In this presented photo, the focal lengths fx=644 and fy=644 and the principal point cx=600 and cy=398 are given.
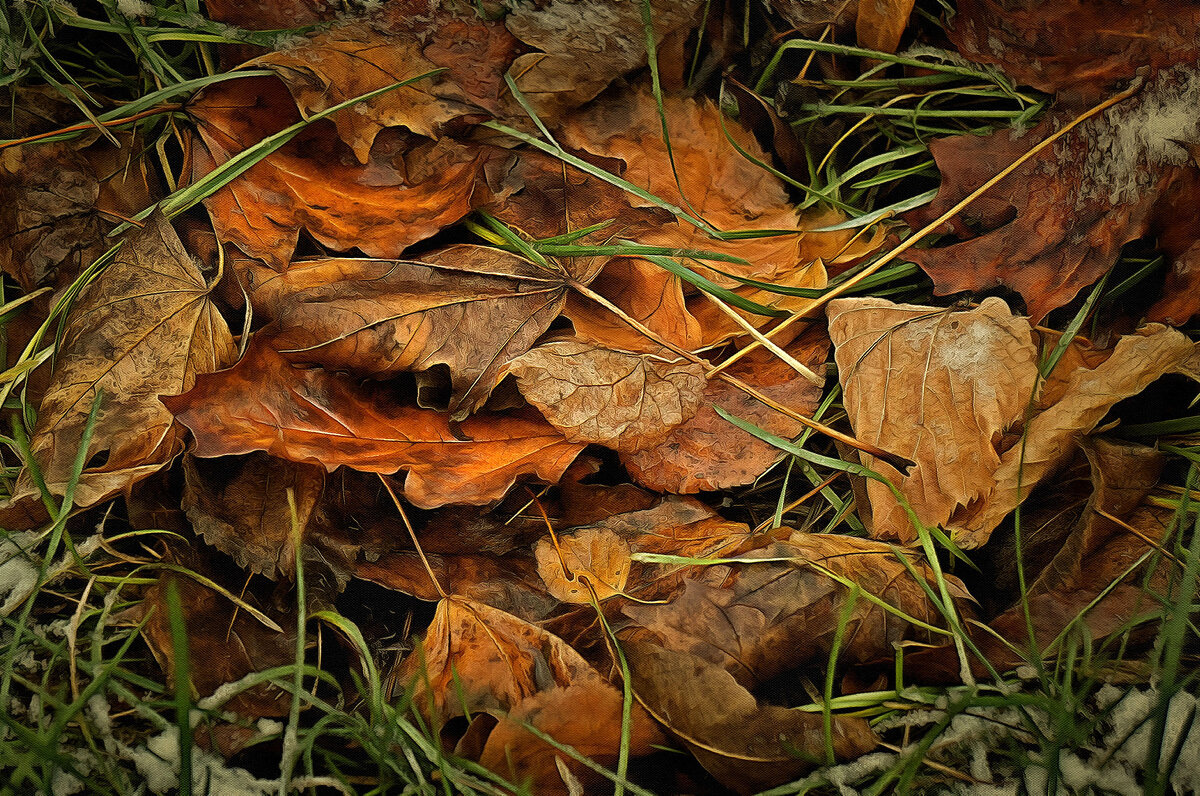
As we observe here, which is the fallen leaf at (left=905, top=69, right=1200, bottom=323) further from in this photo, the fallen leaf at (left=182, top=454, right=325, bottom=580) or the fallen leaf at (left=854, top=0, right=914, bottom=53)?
the fallen leaf at (left=182, top=454, right=325, bottom=580)

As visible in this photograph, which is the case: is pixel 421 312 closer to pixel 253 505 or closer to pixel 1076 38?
pixel 253 505

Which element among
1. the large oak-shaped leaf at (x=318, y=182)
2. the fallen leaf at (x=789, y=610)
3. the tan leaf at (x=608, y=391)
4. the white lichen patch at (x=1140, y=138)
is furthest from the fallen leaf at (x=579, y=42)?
the fallen leaf at (x=789, y=610)

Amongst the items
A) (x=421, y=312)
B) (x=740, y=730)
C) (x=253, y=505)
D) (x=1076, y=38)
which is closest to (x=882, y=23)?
(x=1076, y=38)

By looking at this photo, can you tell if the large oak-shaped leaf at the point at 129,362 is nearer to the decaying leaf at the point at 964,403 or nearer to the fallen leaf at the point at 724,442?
the fallen leaf at the point at 724,442

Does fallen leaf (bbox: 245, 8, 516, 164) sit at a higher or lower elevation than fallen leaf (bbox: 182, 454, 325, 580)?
higher

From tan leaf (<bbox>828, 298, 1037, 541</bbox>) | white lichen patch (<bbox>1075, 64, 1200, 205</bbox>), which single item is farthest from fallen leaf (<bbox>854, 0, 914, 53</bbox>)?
tan leaf (<bbox>828, 298, 1037, 541</bbox>)

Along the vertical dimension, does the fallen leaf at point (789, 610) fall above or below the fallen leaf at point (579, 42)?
below
